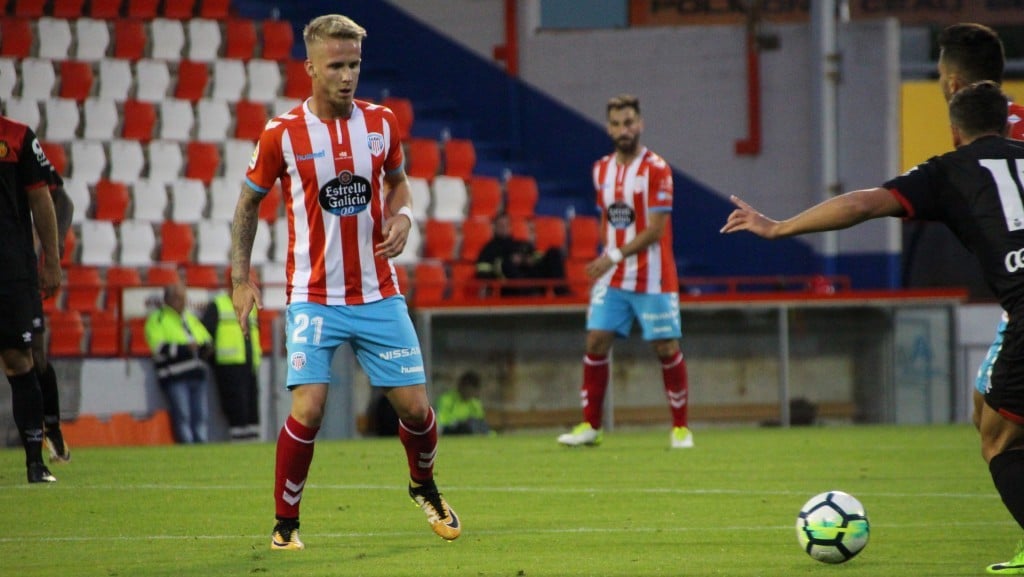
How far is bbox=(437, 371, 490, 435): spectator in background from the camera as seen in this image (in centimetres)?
1569

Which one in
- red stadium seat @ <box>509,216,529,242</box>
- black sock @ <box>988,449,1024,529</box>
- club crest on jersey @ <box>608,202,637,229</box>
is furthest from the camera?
red stadium seat @ <box>509,216,529,242</box>

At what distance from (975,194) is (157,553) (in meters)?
3.36

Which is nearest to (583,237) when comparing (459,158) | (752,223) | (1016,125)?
(459,158)

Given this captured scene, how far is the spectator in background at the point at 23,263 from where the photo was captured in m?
8.48

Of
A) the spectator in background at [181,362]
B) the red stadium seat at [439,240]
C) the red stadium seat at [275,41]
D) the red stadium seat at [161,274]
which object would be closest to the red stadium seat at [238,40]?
the red stadium seat at [275,41]

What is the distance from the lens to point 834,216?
5234 millimetres

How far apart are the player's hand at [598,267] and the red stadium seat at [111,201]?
8073 millimetres

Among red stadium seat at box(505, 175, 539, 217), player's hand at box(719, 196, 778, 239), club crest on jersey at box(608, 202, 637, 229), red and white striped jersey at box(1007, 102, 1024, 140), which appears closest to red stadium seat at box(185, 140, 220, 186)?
red stadium seat at box(505, 175, 539, 217)

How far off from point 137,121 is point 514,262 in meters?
Answer: 5.05

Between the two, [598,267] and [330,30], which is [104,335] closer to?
[598,267]

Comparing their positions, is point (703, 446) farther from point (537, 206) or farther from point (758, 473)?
point (537, 206)

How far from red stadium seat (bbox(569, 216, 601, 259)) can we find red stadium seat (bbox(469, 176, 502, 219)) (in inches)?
39.5

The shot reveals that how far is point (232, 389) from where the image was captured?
15055 millimetres

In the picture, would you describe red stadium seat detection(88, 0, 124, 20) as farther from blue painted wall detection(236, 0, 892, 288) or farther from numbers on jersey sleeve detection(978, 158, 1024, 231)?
numbers on jersey sleeve detection(978, 158, 1024, 231)
